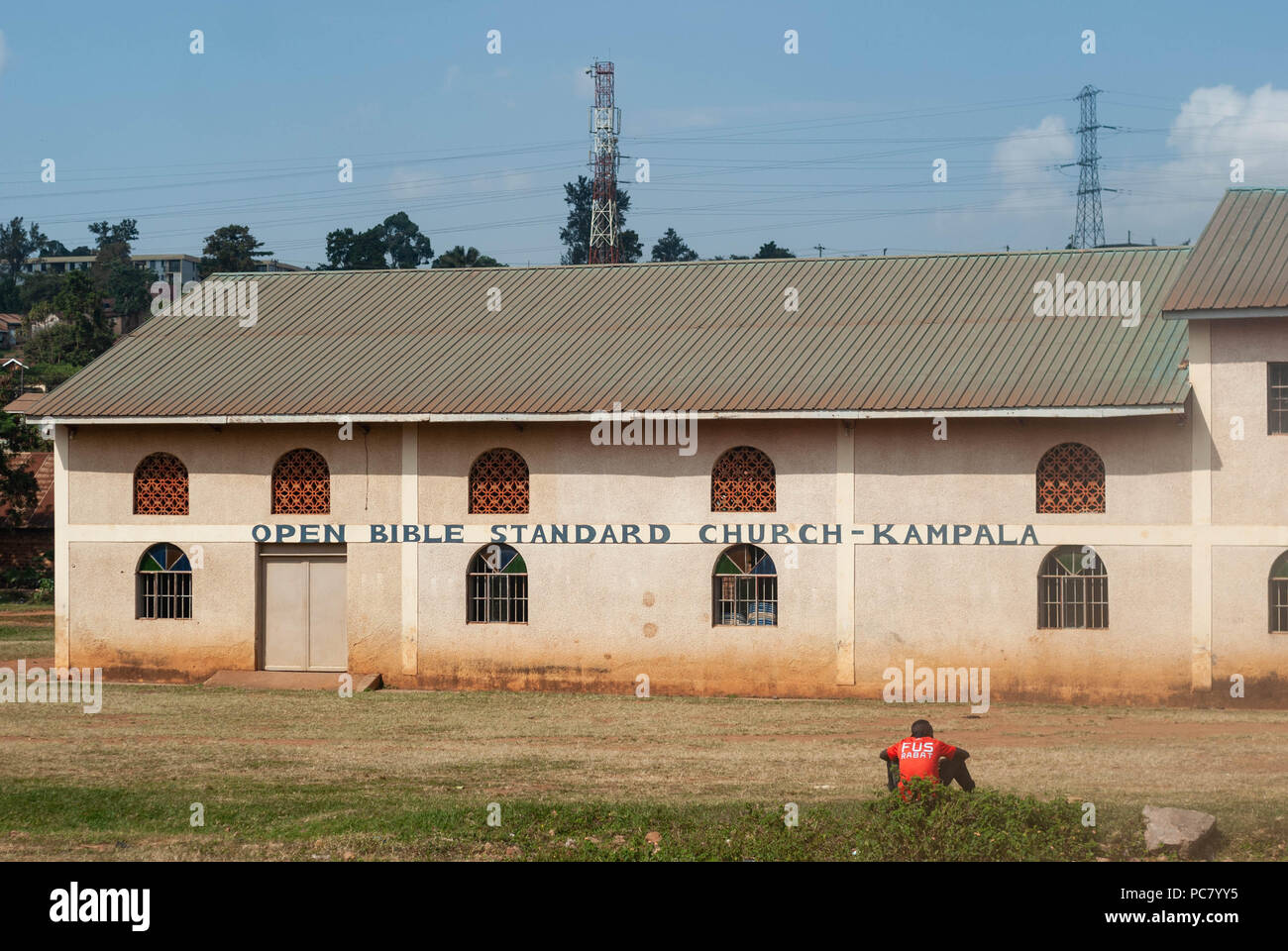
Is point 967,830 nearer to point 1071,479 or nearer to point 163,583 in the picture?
point 1071,479

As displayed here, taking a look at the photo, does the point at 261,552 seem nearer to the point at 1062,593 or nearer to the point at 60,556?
the point at 60,556

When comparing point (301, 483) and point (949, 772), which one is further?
point (301, 483)

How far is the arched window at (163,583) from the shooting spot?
25312 mm

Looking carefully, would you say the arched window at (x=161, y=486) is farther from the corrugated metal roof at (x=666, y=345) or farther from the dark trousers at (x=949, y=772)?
the dark trousers at (x=949, y=772)

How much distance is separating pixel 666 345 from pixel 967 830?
14.7 metres

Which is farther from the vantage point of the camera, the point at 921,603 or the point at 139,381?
the point at 139,381

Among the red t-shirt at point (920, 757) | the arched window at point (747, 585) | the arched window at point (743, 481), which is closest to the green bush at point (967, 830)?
the red t-shirt at point (920, 757)

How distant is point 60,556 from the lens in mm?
25594

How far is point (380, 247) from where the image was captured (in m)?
77.7

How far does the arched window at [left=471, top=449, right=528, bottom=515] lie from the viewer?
24.1m

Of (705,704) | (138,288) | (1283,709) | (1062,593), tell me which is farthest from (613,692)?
(138,288)

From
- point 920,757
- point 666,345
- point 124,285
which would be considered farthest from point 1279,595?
point 124,285

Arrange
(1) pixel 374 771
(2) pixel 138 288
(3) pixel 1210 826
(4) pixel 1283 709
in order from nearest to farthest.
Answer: (3) pixel 1210 826 < (1) pixel 374 771 < (4) pixel 1283 709 < (2) pixel 138 288

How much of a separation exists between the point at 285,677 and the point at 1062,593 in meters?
12.2
